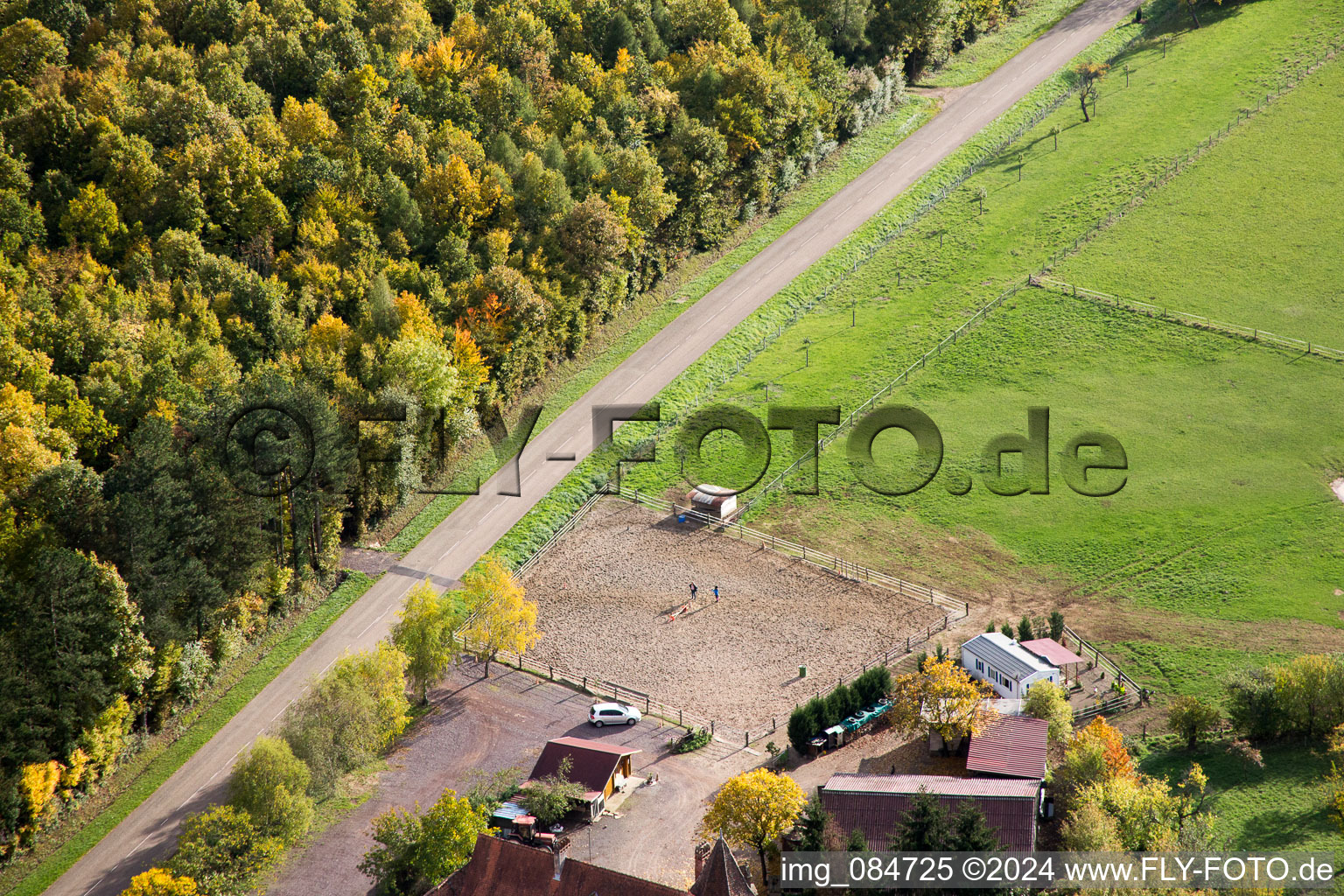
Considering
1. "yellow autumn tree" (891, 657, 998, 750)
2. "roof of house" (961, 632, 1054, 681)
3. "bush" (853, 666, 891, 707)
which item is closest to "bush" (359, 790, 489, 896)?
"bush" (853, 666, 891, 707)

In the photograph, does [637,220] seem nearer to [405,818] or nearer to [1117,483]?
[1117,483]

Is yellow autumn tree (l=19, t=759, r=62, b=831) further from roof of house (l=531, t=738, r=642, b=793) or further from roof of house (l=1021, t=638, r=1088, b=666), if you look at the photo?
roof of house (l=1021, t=638, r=1088, b=666)

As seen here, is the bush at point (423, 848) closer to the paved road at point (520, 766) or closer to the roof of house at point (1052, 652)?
the paved road at point (520, 766)

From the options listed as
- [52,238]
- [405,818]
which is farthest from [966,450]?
[52,238]

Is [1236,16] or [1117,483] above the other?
[1236,16]

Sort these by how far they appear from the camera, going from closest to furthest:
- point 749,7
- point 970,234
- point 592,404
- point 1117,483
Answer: point 1117,483 → point 592,404 → point 970,234 → point 749,7
